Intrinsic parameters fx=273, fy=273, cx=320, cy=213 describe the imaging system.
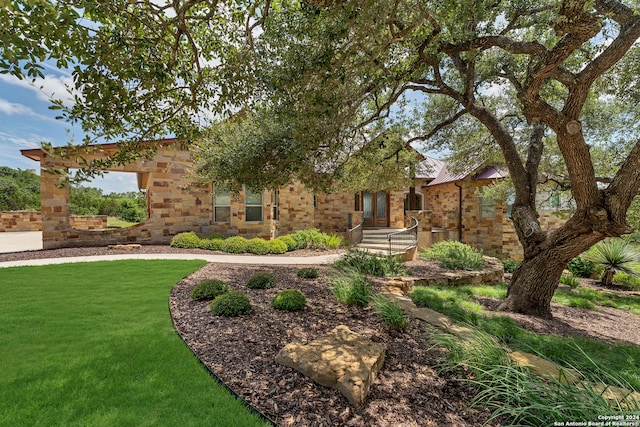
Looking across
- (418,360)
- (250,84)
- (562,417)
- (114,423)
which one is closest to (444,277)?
(418,360)

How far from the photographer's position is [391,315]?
3836 millimetres

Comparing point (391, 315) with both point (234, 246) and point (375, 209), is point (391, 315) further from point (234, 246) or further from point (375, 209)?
point (375, 209)

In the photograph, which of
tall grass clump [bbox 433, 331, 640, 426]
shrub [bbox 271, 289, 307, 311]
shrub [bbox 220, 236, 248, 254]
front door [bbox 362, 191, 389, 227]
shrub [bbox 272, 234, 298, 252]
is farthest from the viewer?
front door [bbox 362, 191, 389, 227]

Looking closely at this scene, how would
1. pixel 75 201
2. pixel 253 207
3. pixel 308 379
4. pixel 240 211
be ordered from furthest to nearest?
1. pixel 75 201
2. pixel 253 207
3. pixel 240 211
4. pixel 308 379

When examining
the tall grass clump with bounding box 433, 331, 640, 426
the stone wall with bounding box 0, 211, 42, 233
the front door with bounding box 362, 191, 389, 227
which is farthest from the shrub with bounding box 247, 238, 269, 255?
the stone wall with bounding box 0, 211, 42, 233

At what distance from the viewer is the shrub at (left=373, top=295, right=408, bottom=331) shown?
376 centimetres

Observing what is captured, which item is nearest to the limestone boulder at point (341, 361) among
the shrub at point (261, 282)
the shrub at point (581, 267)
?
the shrub at point (261, 282)

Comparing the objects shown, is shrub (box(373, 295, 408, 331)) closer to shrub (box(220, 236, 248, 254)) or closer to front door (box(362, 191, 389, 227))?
shrub (box(220, 236, 248, 254))

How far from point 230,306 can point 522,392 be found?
11.4ft

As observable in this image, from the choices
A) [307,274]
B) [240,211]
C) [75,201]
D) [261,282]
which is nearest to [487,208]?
[307,274]

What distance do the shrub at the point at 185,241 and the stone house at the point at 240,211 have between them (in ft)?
3.70

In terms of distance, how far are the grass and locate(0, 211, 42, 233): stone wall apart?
18.5m

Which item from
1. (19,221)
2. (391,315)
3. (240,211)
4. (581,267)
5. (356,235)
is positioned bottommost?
(581,267)

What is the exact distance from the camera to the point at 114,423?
6.60 ft
